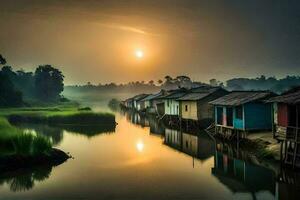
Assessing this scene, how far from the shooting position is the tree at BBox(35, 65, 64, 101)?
110 m

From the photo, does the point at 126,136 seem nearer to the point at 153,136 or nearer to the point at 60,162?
the point at 153,136

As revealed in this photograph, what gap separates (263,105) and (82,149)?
55.4 ft

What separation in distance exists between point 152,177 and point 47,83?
96.7m

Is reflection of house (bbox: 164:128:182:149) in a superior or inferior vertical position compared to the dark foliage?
inferior

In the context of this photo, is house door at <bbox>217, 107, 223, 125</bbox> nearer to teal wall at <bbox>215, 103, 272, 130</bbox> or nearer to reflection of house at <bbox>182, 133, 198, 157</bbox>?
reflection of house at <bbox>182, 133, 198, 157</bbox>

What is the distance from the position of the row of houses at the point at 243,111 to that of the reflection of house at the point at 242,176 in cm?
290

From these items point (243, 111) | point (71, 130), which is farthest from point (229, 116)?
point (71, 130)

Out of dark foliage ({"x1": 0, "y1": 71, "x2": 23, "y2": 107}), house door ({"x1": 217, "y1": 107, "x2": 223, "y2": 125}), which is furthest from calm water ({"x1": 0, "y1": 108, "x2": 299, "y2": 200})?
dark foliage ({"x1": 0, "y1": 71, "x2": 23, "y2": 107})

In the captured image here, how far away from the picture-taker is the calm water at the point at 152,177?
1636cm

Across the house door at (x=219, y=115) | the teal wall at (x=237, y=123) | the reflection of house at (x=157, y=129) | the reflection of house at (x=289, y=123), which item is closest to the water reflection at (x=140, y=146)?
the reflection of house at (x=157, y=129)

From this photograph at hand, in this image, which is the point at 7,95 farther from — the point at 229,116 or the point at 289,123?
the point at 289,123

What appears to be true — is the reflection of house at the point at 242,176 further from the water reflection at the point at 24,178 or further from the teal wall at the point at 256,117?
the water reflection at the point at 24,178

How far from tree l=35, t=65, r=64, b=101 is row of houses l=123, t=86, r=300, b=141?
63525 millimetres

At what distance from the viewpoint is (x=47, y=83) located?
109625 mm
